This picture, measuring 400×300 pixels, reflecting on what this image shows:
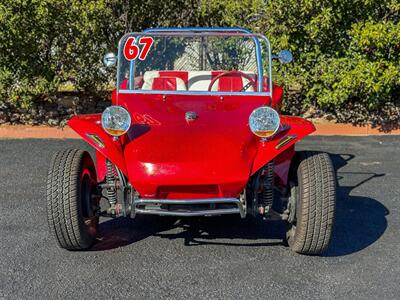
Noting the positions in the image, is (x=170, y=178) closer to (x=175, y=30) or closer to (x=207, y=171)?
(x=207, y=171)

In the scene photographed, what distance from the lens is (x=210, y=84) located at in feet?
14.0

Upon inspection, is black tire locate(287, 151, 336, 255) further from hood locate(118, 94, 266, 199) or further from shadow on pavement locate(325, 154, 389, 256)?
hood locate(118, 94, 266, 199)

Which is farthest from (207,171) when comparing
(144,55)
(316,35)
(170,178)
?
(316,35)

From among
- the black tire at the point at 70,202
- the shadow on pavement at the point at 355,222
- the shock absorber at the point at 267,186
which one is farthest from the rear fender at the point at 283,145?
the black tire at the point at 70,202

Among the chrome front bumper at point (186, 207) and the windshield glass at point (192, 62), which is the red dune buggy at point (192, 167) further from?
the windshield glass at point (192, 62)

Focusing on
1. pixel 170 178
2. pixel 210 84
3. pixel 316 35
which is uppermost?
pixel 316 35

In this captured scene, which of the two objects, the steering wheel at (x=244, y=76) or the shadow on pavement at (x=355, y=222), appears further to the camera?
the steering wheel at (x=244, y=76)

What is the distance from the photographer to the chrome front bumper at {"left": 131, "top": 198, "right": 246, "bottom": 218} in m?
3.01

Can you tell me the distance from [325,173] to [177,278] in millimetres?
1139

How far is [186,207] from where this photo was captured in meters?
3.10

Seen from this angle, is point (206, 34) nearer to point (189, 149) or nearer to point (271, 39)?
point (189, 149)

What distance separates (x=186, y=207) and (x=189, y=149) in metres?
0.36

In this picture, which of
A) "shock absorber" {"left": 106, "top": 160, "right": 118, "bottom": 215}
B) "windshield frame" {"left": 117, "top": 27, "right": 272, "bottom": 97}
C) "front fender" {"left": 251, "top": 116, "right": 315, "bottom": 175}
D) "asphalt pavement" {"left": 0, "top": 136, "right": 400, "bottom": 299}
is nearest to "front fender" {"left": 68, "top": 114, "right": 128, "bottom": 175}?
"shock absorber" {"left": 106, "top": 160, "right": 118, "bottom": 215}

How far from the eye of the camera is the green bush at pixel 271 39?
269 inches
